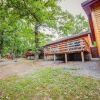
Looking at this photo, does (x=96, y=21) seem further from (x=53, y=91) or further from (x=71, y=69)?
(x=71, y=69)

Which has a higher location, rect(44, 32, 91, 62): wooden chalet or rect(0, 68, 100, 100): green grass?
rect(44, 32, 91, 62): wooden chalet

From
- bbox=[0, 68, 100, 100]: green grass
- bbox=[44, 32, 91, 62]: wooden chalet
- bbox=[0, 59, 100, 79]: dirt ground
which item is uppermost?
bbox=[44, 32, 91, 62]: wooden chalet

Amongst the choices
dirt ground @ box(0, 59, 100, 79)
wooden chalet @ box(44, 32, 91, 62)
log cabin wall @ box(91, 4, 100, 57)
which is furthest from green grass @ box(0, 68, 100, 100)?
wooden chalet @ box(44, 32, 91, 62)

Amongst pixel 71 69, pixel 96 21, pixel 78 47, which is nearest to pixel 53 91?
pixel 96 21

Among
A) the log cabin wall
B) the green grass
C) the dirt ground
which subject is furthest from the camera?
the dirt ground

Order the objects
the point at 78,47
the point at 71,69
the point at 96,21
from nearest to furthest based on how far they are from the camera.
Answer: the point at 96,21
the point at 71,69
the point at 78,47

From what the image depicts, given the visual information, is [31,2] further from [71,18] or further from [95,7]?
[71,18]

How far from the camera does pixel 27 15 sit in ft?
25.9

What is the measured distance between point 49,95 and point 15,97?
160 cm

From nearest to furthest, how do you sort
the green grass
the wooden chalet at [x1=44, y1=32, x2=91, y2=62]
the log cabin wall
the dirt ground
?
the green grass → the log cabin wall → the dirt ground → the wooden chalet at [x1=44, y1=32, x2=91, y2=62]

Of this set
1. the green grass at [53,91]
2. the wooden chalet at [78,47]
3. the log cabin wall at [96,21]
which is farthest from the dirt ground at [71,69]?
the log cabin wall at [96,21]

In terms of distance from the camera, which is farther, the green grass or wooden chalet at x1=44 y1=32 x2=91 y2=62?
wooden chalet at x1=44 y1=32 x2=91 y2=62

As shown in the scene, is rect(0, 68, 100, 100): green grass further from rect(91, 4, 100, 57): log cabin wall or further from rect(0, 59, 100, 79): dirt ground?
rect(91, 4, 100, 57): log cabin wall

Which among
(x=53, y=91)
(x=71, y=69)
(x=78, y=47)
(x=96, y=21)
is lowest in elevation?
(x=53, y=91)
